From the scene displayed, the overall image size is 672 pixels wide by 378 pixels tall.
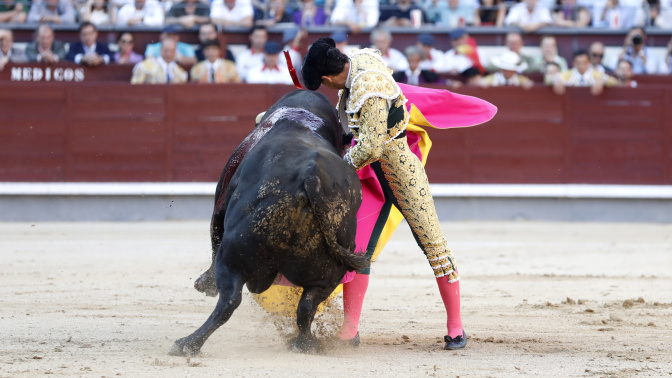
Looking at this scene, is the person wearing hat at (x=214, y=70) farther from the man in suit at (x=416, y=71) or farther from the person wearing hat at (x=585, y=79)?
the person wearing hat at (x=585, y=79)

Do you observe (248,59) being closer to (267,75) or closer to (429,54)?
(267,75)

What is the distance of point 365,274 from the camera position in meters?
3.34

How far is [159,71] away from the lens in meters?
7.98

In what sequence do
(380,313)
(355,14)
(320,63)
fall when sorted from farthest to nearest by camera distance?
1. (355,14)
2. (380,313)
3. (320,63)

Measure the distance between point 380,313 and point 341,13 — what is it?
15.4 ft

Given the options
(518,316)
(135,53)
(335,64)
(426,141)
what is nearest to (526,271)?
(518,316)

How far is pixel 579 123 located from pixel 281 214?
615 cm

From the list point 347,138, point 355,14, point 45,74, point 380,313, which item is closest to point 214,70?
point 355,14

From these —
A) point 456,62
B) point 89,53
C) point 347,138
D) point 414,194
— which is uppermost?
point 347,138

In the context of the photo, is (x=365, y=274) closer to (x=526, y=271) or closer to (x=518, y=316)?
(x=518, y=316)

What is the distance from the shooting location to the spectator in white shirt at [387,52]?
7707 mm

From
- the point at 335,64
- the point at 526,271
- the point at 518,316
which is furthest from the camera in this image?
the point at 526,271

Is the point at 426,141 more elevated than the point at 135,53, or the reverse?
the point at 426,141

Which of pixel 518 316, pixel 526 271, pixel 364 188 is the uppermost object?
pixel 364 188
